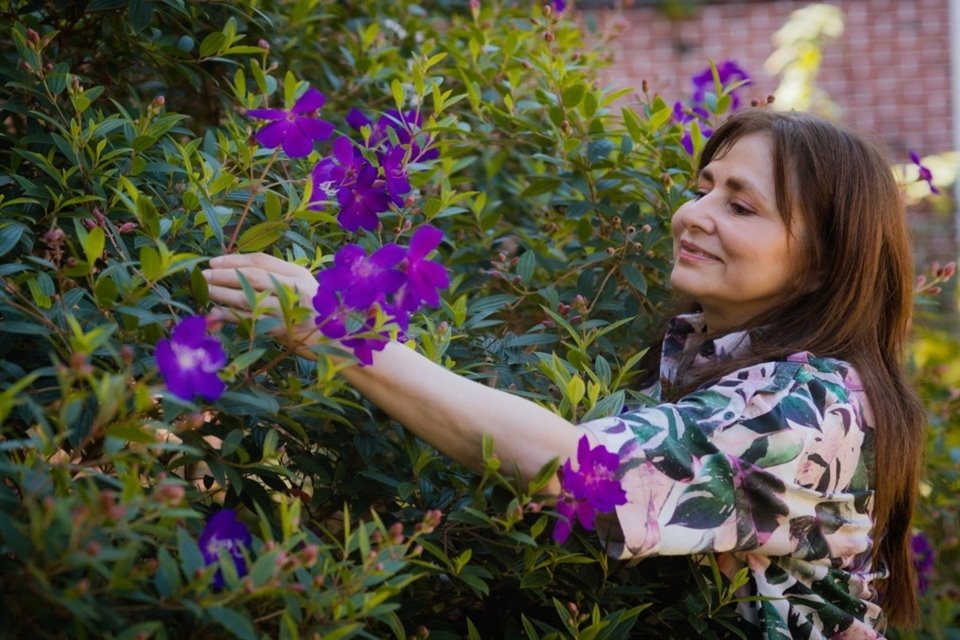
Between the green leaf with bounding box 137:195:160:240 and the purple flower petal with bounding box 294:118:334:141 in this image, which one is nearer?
the green leaf with bounding box 137:195:160:240

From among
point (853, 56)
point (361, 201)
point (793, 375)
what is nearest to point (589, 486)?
point (793, 375)

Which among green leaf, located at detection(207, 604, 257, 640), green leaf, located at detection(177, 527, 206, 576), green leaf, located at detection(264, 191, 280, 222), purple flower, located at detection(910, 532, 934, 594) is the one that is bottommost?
purple flower, located at detection(910, 532, 934, 594)

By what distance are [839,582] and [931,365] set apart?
1.55m

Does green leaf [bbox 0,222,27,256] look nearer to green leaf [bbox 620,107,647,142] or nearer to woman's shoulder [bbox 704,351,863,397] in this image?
woman's shoulder [bbox 704,351,863,397]

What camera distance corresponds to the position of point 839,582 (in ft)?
5.68

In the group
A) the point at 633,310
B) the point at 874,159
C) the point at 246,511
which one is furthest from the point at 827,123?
the point at 246,511

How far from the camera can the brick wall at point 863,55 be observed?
6.52m

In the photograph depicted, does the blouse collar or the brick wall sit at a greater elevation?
the blouse collar

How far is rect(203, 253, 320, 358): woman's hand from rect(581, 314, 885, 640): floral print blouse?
405 millimetres

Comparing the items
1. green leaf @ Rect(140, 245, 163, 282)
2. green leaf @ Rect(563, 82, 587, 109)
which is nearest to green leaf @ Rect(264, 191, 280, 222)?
green leaf @ Rect(140, 245, 163, 282)

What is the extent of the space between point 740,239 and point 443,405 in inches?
25.2

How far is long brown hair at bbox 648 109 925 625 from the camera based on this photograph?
5.84 ft

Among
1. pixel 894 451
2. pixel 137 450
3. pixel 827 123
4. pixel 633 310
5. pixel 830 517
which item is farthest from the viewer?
pixel 633 310

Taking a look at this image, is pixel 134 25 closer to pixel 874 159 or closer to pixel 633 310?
pixel 633 310
